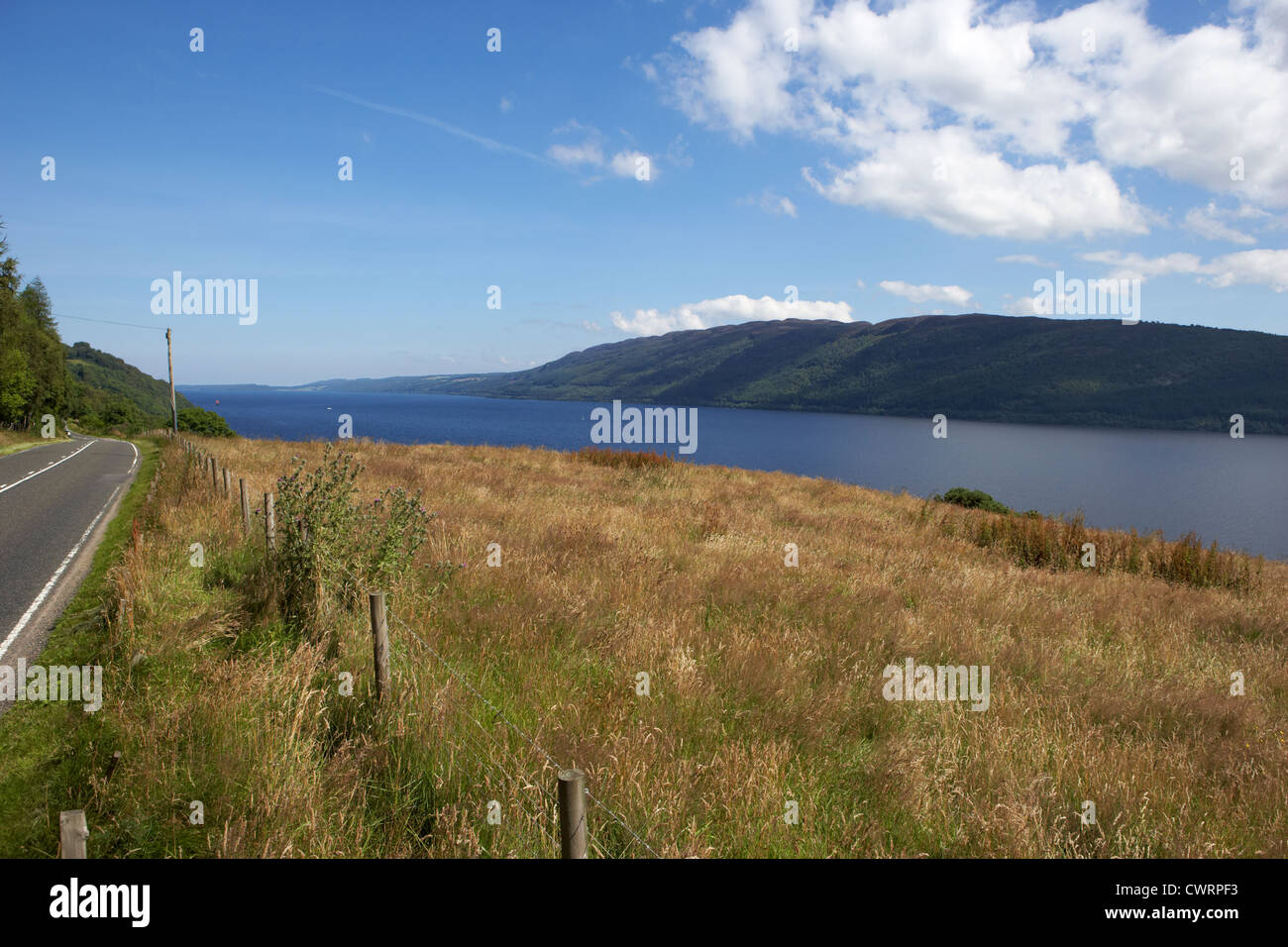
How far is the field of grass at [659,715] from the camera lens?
11.1 ft

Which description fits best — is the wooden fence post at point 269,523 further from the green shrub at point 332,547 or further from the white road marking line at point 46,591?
the white road marking line at point 46,591

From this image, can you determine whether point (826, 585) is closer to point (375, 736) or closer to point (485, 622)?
point (485, 622)

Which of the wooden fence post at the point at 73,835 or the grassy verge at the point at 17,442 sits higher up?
the grassy verge at the point at 17,442

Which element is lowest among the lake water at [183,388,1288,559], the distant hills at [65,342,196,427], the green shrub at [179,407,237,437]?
the lake water at [183,388,1288,559]

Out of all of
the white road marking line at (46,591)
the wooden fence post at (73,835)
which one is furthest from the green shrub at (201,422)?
the wooden fence post at (73,835)

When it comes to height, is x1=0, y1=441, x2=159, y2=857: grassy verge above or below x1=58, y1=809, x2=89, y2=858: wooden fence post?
below

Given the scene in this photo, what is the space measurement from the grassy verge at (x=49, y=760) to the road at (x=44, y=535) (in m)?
0.59

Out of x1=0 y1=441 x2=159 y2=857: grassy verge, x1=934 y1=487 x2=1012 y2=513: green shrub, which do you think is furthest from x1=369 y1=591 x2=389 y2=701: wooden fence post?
x1=934 y1=487 x2=1012 y2=513: green shrub

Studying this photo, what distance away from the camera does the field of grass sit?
11.1ft

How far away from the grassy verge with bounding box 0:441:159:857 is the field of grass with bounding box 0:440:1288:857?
34mm

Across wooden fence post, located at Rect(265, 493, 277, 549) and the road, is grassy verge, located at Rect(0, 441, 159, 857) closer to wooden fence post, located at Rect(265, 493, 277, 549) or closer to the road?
the road

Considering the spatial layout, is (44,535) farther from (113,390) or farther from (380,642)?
(113,390)
